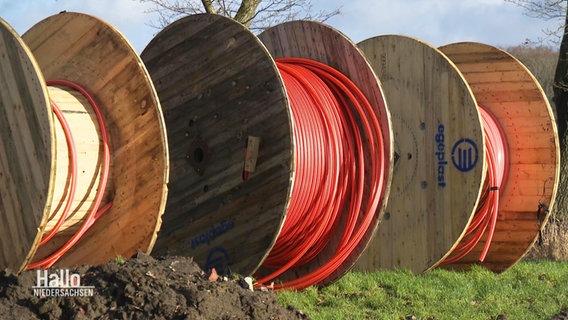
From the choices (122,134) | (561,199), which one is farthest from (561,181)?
(122,134)

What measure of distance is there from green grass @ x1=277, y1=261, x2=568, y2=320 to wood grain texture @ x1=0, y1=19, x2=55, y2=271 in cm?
200

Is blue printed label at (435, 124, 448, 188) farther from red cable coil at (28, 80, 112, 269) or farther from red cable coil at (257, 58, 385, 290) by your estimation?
red cable coil at (28, 80, 112, 269)

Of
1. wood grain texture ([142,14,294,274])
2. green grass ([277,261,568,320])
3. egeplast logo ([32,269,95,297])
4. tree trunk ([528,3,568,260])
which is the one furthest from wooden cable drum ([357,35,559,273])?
egeplast logo ([32,269,95,297])

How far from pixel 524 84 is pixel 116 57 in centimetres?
492

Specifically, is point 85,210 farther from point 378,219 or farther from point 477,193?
point 477,193

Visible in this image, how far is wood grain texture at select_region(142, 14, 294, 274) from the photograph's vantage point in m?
7.41

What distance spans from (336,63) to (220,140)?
1215 millimetres

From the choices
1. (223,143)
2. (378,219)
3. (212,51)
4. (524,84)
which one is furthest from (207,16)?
(524,84)

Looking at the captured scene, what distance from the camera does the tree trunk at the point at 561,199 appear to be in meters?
11.5

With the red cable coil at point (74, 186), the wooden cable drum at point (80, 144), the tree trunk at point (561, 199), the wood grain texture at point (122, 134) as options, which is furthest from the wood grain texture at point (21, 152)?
the tree trunk at point (561, 199)

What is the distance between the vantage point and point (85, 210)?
6.51 meters

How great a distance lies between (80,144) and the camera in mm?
Result: 6395

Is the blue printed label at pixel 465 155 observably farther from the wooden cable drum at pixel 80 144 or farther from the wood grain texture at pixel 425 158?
the wooden cable drum at pixel 80 144

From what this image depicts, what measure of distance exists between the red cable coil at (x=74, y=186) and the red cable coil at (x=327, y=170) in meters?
1.58
